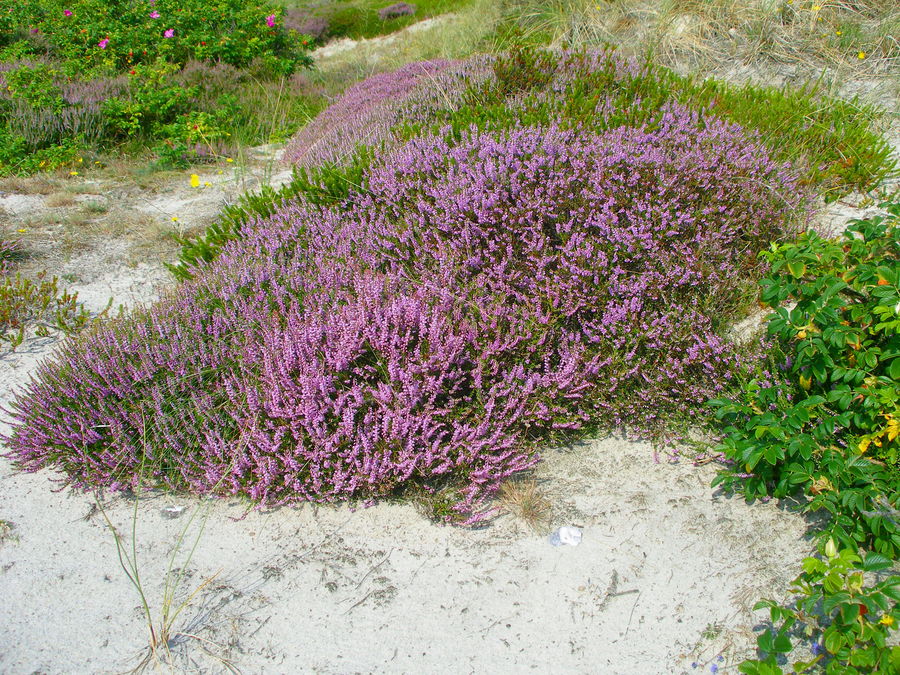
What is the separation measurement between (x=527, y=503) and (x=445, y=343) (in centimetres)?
82

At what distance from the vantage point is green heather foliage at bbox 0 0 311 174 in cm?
665

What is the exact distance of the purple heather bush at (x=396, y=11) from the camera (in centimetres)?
1795

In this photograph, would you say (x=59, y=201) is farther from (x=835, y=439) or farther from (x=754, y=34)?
(x=754, y=34)

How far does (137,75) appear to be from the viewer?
7465mm

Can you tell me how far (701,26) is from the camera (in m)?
7.02

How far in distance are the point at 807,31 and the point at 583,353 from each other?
5.87 m

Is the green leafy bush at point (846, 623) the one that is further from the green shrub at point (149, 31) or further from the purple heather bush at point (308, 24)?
the purple heather bush at point (308, 24)

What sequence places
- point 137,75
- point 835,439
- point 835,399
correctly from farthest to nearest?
point 137,75
point 835,439
point 835,399

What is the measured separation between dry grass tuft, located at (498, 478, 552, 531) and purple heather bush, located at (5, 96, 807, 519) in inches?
3.9

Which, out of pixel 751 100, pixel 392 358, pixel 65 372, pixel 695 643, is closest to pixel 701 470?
pixel 695 643

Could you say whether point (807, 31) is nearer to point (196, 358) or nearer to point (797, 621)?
point (797, 621)

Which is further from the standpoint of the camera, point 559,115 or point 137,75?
point 137,75

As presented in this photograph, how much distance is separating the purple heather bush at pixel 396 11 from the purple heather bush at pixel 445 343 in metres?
16.8

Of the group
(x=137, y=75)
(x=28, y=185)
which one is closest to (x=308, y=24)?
(x=137, y=75)
